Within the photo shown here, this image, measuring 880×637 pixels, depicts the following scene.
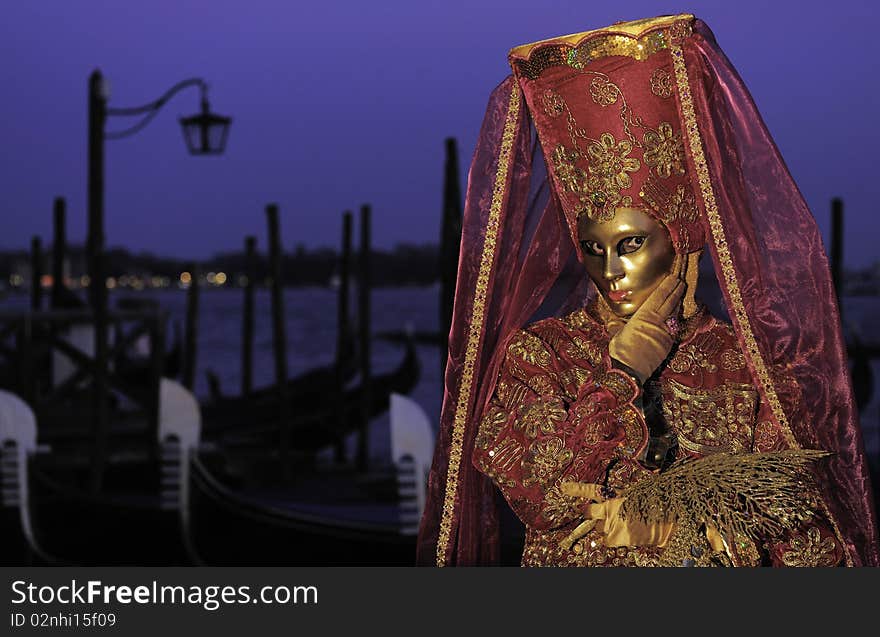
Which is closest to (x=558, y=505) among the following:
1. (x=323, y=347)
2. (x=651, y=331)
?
(x=651, y=331)

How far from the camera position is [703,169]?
1894 mm

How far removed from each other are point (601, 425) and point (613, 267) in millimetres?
237

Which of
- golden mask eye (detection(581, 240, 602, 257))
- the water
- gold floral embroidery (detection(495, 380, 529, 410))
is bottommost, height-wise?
the water

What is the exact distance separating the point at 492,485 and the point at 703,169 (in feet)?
2.00

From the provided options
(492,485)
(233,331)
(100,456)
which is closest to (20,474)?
Answer: (100,456)

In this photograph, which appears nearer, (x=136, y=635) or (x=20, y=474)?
(x=136, y=635)

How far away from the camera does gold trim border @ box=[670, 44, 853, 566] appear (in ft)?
6.19

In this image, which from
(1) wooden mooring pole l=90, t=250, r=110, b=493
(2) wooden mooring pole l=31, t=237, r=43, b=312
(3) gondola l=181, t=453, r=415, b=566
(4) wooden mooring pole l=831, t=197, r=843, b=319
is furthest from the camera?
(2) wooden mooring pole l=31, t=237, r=43, b=312

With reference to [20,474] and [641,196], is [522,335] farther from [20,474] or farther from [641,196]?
[20,474]

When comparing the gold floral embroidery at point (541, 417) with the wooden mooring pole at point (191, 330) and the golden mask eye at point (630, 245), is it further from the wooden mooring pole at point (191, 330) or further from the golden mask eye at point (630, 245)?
the wooden mooring pole at point (191, 330)

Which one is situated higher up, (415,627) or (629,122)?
(629,122)

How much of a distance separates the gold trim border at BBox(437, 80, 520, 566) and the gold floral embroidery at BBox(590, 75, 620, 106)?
0.15 meters

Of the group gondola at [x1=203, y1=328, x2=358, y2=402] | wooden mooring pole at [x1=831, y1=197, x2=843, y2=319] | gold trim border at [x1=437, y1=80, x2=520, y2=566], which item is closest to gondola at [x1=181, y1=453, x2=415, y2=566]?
gold trim border at [x1=437, y1=80, x2=520, y2=566]

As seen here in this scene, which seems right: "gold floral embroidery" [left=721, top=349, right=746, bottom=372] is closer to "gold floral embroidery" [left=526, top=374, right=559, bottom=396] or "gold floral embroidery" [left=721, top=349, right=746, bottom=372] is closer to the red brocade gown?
the red brocade gown
